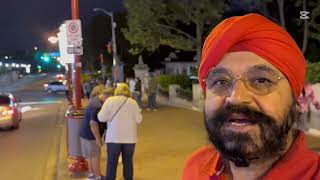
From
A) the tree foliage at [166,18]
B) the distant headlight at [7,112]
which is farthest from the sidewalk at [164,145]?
the tree foliage at [166,18]

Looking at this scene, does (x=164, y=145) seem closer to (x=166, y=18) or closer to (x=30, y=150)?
(x=30, y=150)

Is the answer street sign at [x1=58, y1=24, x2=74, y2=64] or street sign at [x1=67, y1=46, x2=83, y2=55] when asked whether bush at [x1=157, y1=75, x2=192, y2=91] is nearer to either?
street sign at [x1=58, y1=24, x2=74, y2=64]

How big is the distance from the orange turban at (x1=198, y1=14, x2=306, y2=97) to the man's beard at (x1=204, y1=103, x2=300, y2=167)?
13 cm

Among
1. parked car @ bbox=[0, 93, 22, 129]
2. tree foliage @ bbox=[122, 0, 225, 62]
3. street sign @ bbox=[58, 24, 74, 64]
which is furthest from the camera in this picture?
tree foliage @ bbox=[122, 0, 225, 62]

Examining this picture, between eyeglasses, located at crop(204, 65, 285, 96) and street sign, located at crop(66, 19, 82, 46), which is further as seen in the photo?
street sign, located at crop(66, 19, 82, 46)

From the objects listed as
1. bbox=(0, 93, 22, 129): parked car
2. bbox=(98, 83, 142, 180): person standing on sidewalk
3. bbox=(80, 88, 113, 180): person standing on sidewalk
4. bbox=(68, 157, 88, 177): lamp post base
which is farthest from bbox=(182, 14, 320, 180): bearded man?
bbox=(0, 93, 22, 129): parked car

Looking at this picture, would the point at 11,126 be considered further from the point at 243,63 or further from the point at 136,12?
the point at 243,63

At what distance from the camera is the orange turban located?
1.85 m

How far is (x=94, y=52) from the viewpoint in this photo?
266 ft

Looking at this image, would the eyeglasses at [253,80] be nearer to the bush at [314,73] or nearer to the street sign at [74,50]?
the street sign at [74,50]

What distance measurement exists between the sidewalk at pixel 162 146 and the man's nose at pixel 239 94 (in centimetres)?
368

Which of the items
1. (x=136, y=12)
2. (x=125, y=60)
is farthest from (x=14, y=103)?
(x=125, y=60)

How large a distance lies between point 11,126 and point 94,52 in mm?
59387

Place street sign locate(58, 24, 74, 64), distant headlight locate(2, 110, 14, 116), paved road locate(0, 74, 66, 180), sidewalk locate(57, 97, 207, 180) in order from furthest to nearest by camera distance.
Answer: distant headlight locate(2, 110, 14, 116), street sign locate(58, 24, 74, 64), paved road locate(0, 74, 66, 180), sidewalk locate(57, 97, 207, 180)
